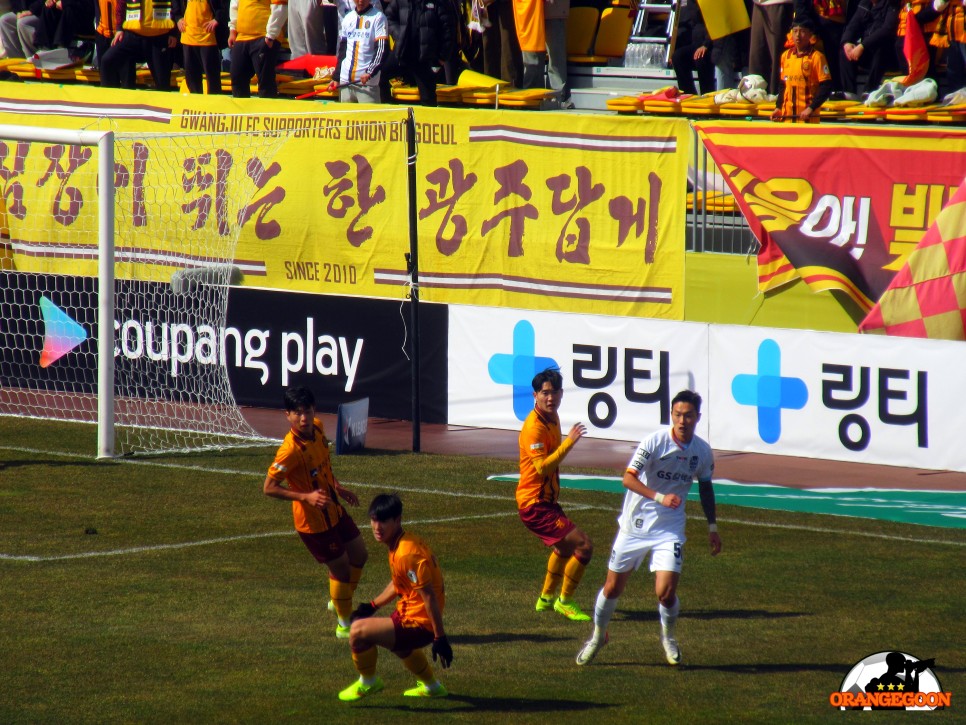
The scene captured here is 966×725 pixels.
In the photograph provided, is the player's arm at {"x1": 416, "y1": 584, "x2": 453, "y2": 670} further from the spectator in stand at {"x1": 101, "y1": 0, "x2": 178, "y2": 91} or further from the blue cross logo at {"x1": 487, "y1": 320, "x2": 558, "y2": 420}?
the spectator in stand at {"x1": 101, "y1": 0, "x2": 178, "y2": 91}

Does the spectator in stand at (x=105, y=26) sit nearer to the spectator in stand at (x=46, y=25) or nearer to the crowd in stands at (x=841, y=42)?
the spectator in stand at (x=46, y=25)

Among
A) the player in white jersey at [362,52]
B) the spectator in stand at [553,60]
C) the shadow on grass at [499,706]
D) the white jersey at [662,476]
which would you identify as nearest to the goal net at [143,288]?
the player in white jersey at [362,52]

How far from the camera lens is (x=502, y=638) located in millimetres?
10719

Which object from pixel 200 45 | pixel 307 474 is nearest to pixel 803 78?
pixel 200 45

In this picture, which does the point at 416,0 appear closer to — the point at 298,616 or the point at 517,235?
the point at 517,235

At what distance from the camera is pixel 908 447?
16.7 metres

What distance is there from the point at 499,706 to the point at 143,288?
1308 centimetres

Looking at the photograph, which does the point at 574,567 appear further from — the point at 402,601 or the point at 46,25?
the point at 46,25

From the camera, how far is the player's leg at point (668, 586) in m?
9.86

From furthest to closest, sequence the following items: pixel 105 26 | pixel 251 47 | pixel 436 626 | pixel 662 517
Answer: pixel 105 26
pixel 251 47
pixel 662 517
pixel 436 626

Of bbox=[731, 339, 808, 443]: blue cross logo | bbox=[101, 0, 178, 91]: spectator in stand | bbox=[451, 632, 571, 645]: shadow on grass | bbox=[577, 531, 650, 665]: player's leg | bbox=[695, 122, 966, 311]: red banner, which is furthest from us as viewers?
bbox=[101, 0, 178, 91]: spectator in stand

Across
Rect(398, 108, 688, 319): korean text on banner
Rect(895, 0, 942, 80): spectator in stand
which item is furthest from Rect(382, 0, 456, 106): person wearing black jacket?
Rect(895, 0, 942, 80): spectator in stand

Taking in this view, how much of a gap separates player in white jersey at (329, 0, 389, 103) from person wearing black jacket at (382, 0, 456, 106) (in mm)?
218

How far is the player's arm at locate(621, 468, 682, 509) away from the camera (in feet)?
32.3
